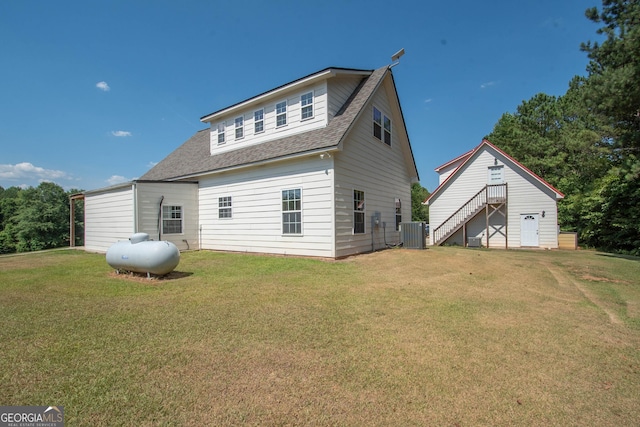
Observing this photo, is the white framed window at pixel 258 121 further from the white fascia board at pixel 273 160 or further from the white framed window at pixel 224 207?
the white framed window at pixel 224 207

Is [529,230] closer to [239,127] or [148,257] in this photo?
[239,127]

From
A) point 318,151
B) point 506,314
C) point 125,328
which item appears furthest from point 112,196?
point 506,314

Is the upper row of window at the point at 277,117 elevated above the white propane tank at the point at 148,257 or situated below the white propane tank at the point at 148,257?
above

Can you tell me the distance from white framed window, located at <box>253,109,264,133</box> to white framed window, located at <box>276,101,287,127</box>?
97 cm

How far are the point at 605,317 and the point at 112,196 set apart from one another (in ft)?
57.6

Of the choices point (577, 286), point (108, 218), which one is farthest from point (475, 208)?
point (108, 218)

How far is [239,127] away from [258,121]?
4.49ft

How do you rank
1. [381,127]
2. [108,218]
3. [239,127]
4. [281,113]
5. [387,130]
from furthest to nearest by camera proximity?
[387,130] → [239,127] → [108,218] → [381,127] → [281,113]

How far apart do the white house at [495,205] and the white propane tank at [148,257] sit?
16753 mm

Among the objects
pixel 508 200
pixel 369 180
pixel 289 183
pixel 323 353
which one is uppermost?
pixel 369 180

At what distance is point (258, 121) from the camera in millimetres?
13562

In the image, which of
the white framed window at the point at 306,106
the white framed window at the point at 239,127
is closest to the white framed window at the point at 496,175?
the white framed window at the point at 306,106

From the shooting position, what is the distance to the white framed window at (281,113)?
497 inches

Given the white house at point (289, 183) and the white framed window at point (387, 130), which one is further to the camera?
the white framed window at point (387, 130)
